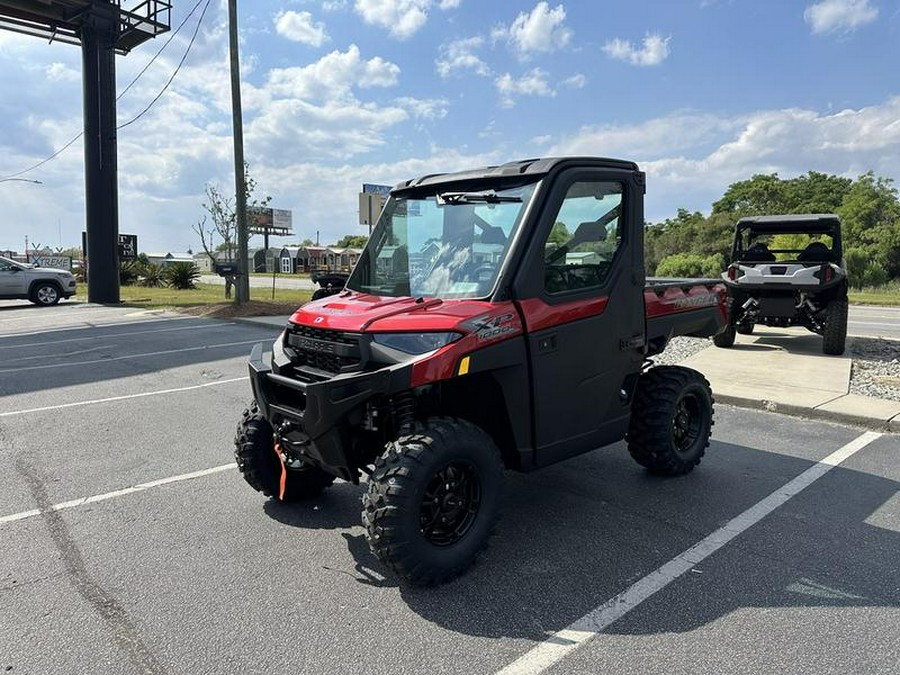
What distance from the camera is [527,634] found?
2771mm

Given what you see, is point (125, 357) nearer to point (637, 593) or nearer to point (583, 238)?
point (583, 238)

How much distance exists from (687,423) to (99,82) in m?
22.5

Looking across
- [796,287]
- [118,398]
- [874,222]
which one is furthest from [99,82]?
[874,222]

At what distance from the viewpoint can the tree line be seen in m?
36.5

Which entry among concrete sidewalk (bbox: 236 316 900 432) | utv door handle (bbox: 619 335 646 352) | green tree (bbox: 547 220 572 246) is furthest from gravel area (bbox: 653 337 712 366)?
green tree (bbox: 547 220 572 246)

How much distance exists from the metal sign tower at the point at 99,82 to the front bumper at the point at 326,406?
20.4 meters

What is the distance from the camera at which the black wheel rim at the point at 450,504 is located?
3207 mm

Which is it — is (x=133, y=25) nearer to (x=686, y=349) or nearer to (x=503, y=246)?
(x=686, y=349)

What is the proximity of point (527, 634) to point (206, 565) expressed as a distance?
5.78ft

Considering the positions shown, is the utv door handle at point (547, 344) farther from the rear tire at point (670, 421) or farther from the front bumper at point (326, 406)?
the rear tire at point (670, 421)

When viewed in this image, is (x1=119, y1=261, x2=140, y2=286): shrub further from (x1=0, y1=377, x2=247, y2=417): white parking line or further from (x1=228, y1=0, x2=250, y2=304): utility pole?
(x1=0, y1=377, x2=247, y2=417): white parking line

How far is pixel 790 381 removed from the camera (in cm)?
775

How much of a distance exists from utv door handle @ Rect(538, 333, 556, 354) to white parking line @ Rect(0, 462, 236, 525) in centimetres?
287

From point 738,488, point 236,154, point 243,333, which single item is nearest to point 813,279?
point 738,488
